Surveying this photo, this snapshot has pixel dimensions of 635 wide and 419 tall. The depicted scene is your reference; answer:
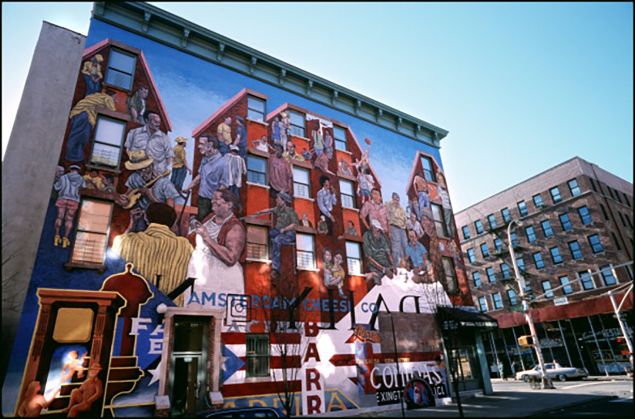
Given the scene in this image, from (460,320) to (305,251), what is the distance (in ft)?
34.7

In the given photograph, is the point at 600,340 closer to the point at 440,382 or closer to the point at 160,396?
the point at 440,382

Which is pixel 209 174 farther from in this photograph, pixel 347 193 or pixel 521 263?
pixel 521 263

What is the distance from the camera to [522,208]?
153 ft

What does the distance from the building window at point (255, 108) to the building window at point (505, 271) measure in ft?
129

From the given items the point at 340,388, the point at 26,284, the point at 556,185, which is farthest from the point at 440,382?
the point at 556,185

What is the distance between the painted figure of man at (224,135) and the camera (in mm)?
18953

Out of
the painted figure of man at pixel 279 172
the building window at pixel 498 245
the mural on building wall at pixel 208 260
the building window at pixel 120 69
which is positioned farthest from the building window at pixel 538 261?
the building window at pixel 120 69

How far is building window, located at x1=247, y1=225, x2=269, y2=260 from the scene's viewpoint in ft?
58.7

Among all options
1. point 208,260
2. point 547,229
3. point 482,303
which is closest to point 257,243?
point 208,260

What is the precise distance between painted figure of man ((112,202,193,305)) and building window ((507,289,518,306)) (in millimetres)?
42743

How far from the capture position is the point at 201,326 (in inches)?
631

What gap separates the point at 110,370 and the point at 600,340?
1612 inches

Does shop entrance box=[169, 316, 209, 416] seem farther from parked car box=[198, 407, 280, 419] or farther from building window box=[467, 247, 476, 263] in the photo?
building window box=[467, 247, 476, 263]

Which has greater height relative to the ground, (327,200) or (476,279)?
(476,279)
